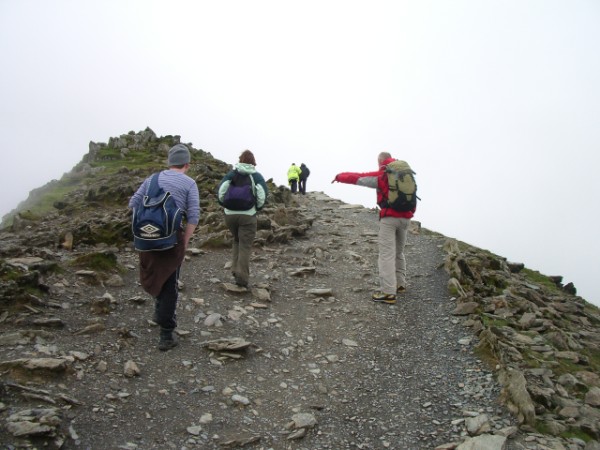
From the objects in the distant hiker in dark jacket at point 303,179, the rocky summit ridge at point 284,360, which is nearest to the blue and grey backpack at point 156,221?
the rocky summit ridge at point 284,360

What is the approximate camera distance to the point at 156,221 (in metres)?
8.32

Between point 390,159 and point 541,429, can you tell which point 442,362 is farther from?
point 390,159

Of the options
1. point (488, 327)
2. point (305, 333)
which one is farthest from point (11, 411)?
point (488, 327)

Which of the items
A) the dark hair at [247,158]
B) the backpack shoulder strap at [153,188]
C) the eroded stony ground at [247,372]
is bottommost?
the eroded stony ground at [247,372]

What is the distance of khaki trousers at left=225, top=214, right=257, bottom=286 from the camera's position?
12.3 metres

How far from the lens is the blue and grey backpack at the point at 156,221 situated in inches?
328

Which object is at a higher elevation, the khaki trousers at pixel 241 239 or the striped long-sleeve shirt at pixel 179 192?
the striped long-sleeve shirt at pixel 179 192

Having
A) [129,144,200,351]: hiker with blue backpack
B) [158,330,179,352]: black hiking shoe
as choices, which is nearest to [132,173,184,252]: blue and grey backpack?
[129,144,200,351]: hiker with blue backpack

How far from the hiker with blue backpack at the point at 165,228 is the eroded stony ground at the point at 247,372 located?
1143mm

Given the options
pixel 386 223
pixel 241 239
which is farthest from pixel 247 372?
pixel 386 223

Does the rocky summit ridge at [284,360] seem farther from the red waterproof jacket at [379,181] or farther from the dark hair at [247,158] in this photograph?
the dark hair at [247,158]

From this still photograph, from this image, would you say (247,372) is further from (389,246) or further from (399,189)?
(399,189)

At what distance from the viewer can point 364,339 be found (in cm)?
1079

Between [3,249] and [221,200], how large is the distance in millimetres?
6641
